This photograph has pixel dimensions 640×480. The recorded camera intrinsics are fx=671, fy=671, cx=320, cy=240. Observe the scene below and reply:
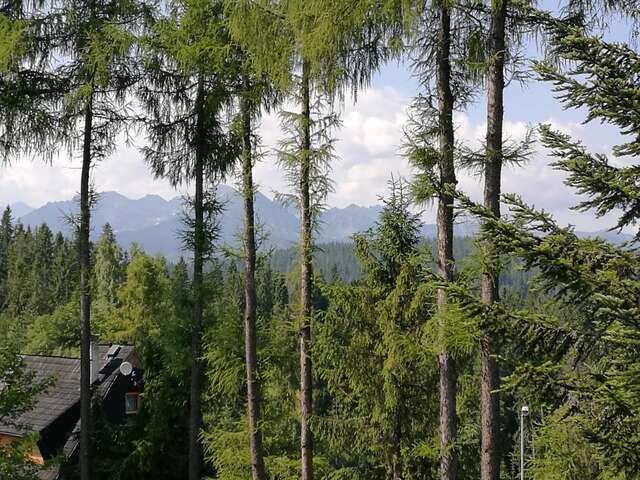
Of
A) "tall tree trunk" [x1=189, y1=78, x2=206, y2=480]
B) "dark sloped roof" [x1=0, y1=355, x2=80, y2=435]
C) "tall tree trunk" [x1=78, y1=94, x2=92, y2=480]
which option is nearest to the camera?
"tall tree trunk" [x1=78, y1=94, x2=92, y2=480]

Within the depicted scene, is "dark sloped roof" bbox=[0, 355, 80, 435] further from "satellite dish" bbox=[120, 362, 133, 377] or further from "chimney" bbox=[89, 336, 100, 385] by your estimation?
"satellite dish" bbox=[120, 362, 133, 377]

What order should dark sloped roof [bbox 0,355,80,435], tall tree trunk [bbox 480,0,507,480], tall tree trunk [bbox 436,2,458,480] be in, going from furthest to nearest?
dark sloped roof [bbox 0,355,80,435]
tall tree trunk [bbox 436,2,458,480]
tall tree trunk [bbox 480,0,507,480]

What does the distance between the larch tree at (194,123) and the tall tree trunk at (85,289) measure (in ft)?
4.45

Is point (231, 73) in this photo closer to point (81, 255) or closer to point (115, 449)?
point (81, 255)

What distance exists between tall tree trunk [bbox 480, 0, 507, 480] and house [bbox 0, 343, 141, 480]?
12.7 meters

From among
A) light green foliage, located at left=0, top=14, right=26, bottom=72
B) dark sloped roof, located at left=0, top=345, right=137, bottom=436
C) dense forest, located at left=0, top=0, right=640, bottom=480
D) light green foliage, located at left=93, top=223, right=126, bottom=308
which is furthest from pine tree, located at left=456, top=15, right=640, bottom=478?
light green foliage, located at left=93, top=223, right=126, bottom=308

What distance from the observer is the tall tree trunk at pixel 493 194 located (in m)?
6.93

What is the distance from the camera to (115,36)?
1120 centimetres

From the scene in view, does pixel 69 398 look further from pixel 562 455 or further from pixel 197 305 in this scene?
pixel 562 455

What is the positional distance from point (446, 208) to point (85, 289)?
7707mm

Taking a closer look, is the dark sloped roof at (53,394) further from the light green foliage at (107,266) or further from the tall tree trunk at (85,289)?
the light green foliage at (107,266)

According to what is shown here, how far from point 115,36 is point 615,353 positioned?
31.6ft

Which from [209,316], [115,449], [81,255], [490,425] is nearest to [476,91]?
[490,425]

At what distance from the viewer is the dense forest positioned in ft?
13.1
